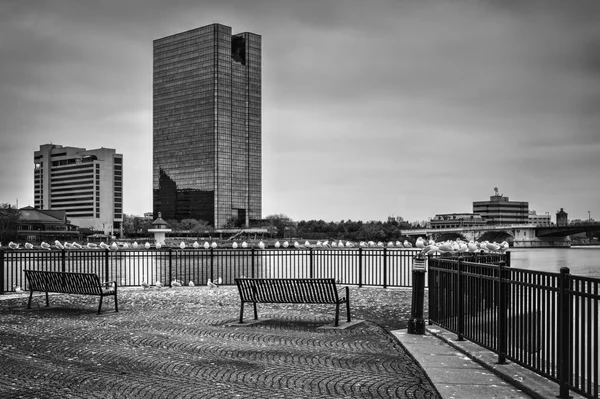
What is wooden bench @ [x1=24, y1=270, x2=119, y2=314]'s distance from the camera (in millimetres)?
15914

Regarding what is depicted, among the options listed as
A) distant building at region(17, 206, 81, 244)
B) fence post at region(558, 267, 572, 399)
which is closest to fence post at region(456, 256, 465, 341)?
fence post at region(558, 267, 572, 399)

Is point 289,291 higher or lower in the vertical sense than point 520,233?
higher

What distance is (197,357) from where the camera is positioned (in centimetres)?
1016

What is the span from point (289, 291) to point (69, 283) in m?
6.24

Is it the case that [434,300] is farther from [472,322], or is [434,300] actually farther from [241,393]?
[241,393]

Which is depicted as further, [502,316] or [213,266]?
[213,266]

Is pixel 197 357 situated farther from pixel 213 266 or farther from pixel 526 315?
pixel 213 266

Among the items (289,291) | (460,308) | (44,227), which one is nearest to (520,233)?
(44,227)

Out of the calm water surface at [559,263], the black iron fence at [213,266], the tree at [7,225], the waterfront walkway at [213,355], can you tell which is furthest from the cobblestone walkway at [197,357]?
the tree at [7,225]

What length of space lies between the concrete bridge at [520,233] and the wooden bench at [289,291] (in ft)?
356

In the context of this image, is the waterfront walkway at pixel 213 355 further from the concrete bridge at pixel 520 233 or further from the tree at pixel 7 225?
the concrete bridge at pixel 520 233

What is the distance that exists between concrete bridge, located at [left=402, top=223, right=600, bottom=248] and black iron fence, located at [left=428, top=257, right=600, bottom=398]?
110006mm

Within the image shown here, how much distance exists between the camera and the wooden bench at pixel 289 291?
1382 cm

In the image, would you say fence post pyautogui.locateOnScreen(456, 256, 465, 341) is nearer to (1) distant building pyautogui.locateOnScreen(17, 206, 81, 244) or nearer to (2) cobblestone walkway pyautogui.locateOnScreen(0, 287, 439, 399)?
(2) cobblestone walkway pyautogui.locateOnScreen(0, 287, 439, 399)
